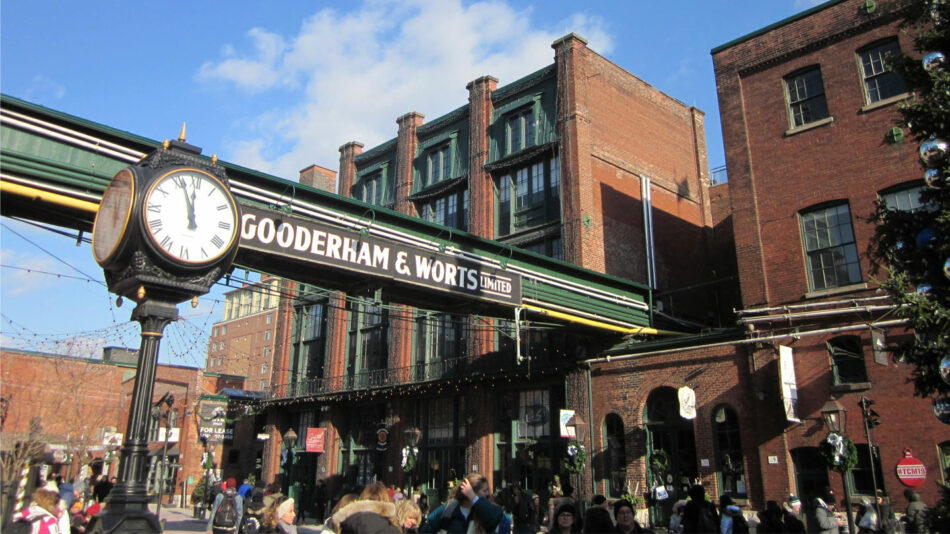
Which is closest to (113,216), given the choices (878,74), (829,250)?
(829,250)

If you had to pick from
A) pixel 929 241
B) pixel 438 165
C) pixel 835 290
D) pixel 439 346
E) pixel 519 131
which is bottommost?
pixel 929 241

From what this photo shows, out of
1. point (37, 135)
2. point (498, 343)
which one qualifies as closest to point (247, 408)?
point (498, 343)

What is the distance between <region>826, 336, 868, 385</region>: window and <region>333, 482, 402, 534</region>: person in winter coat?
15.0m

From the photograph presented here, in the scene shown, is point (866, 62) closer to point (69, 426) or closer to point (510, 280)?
point (510, 280)

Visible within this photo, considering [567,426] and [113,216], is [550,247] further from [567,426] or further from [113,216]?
[113,216]

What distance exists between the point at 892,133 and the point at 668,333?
8886 mm

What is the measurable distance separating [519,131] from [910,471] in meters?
18.8

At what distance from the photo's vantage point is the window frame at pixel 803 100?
63.9 ft

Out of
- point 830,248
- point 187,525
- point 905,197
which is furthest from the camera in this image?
point 187,525

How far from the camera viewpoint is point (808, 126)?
19344 mm

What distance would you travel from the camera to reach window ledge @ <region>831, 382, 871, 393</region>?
16.4m

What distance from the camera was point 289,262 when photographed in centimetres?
1226

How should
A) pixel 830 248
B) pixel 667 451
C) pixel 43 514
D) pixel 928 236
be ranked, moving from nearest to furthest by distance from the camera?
pixel 43 514
pixel 928 236
pixel 830 248
pixel 667 451

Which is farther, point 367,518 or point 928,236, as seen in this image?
point 928,236
